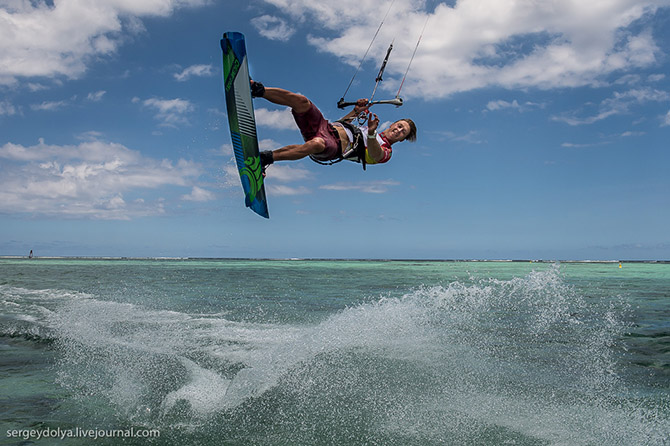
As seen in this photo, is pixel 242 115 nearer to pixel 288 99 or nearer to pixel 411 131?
pixel 288 99

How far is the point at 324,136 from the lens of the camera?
686cm

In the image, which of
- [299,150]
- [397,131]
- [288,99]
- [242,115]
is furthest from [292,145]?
[397,131]

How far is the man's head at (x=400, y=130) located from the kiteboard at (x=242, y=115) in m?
2.47

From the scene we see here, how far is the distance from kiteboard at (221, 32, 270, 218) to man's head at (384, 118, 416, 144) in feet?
8.12

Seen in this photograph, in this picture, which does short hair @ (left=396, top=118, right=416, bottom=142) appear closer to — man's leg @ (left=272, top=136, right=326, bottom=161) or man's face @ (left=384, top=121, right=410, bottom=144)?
man's face @ (left=384, top=121, right=410, bottom=144)

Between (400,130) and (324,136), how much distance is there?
171cm

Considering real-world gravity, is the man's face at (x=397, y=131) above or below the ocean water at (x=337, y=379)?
above

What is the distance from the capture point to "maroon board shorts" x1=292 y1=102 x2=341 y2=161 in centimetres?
681

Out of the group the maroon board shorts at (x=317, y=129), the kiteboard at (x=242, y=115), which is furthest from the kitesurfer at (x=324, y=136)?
the kiteboard at (x=242, y=115)

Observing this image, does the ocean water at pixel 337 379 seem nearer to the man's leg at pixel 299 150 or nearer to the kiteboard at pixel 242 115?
the kiteboard at pixel 242 115

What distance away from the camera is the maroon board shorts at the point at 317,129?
681 cm

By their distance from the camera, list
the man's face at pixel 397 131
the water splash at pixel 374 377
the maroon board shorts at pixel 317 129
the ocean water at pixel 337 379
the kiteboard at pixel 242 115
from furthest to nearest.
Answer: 1. the man's face at pixel 397 131
2. the maroon board shorts at pixel 317 129
3. the kiteboard at pixel 242 115
4. the water splash at pixel 374 377
5. the ocean water at pixel 337 379

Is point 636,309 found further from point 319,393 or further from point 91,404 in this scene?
point 91,404

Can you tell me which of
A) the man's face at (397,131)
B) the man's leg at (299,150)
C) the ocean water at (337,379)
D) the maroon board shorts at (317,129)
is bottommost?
the ocean water at (337,379)
